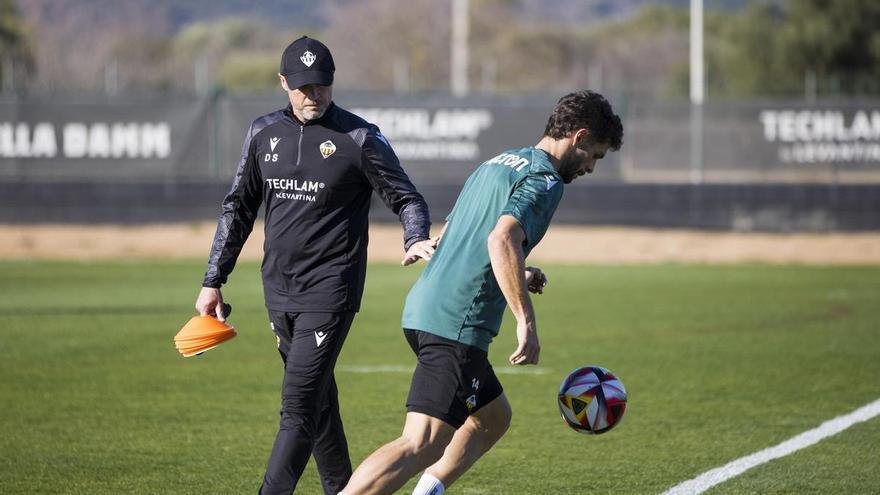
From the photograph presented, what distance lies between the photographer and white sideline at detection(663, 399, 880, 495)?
6566 mm

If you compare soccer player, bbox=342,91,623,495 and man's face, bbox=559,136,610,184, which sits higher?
man's face, bbox=559,136,610,184

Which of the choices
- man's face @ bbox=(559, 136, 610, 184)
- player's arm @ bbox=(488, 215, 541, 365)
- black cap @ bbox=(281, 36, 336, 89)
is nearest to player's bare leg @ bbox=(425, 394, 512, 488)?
player's arm @ bbox=(488, 215, 541, 365)

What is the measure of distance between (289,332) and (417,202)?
84 cm

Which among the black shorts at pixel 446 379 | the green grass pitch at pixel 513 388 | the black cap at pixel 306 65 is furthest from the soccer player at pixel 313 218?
the green grass pitch at pixel 513 388

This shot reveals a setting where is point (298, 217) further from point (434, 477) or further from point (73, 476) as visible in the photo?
point (73, 476)

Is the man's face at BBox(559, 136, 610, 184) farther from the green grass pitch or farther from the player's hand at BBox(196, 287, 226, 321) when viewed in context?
the green grass pitch

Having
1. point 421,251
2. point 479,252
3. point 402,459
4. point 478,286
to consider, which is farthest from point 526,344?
point 421,251

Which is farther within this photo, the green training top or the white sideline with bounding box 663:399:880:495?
the white sideline with bounding box 663:399:880:495

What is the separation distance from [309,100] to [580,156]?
50.7 inches

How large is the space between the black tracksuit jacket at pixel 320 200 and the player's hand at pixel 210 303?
277 millimetres

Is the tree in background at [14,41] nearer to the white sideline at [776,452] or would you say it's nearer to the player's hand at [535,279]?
the white sideline at [776,452]

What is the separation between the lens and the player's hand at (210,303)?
582 centimetres

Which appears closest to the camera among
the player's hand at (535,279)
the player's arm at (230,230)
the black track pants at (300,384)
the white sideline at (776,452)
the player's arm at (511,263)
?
the player's arm at (511,263)

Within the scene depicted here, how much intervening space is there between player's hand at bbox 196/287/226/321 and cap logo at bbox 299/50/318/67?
1.17m
